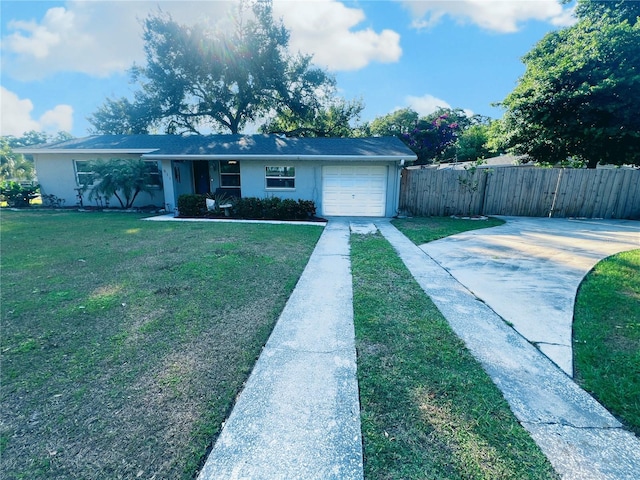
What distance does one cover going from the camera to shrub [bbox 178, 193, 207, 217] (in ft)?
38.3

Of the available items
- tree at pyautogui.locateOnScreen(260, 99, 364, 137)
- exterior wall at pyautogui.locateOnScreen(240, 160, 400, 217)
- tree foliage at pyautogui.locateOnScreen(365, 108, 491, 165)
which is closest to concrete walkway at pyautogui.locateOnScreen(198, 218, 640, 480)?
exterior wall at pyautogui.locateOnScreen(240, 160, 400, 217)

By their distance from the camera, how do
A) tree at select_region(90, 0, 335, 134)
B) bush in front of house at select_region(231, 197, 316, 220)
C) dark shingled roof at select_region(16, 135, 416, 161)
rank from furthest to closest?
1. tree at select_region(90, 0, 335, 134)
2. dark shingled roof at select_region(16, 135, 416, 161)
3. bush in front of house at select_region(231, 197, 316, 220)

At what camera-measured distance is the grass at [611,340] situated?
7.52 feet

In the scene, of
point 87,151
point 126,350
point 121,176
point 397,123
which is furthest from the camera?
point 397,123

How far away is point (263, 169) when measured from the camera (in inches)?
494

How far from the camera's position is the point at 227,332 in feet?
10.5

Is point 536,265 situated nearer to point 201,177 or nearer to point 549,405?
point 549,405

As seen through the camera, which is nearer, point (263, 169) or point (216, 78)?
point (263, 169)

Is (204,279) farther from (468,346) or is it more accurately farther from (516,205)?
(516,205)

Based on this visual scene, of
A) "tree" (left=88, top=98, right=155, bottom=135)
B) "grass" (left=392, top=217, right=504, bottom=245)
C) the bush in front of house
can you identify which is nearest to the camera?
"grass" (left=392, top=217, right=504, bottom=245)

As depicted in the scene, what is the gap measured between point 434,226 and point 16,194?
19.4 meters

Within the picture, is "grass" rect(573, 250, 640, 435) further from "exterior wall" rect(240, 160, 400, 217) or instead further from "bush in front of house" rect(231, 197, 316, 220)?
"bush in front of house" rect(231, 197, 316, 220)

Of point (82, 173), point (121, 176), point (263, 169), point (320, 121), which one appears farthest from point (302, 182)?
point (320, 121)

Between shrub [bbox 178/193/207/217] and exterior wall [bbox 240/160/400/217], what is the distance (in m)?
1.84
